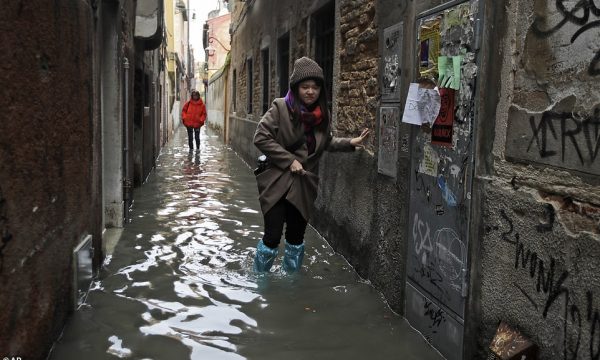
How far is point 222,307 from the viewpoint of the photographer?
3994 millimetres

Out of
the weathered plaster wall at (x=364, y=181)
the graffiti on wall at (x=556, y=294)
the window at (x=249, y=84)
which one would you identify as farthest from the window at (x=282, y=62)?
the graffiti on wall at (x=556, y=294)

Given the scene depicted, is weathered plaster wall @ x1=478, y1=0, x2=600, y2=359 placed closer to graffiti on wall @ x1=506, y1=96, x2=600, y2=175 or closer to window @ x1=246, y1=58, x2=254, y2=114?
graffiti on wall @ x1=506, y1=96, x2=600, y2=175

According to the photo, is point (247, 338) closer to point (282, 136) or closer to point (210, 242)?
point (282, 136)

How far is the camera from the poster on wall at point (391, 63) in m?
4.10

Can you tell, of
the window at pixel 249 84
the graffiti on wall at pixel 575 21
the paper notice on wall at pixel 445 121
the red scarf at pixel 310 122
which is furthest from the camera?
the window at pixel 249 84

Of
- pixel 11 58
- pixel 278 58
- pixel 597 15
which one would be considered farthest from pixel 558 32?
pixel 278 58

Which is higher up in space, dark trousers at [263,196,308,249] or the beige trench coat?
the beige trench coat

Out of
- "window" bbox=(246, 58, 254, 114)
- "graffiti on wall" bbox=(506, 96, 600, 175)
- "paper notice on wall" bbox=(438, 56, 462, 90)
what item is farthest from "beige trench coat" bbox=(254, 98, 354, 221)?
"window" bbox=(246, 58, 254, 114)

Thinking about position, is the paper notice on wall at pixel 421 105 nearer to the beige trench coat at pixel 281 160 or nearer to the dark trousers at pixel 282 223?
the beige trench coat at pixel 281 160

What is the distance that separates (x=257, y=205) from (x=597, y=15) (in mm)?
6272

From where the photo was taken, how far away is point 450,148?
3195 millimetres

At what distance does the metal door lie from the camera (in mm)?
3016

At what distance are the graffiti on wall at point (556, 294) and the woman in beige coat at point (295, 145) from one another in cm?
188

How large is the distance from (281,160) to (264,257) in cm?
88
